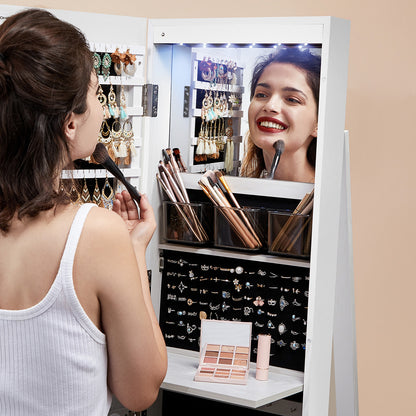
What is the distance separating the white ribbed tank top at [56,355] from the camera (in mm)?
1158

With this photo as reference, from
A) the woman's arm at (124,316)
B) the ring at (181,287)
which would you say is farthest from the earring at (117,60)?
the woman's arm at (124,316)

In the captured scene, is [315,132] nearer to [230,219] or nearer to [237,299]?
[230,219]

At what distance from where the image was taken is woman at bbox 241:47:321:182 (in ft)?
6.72

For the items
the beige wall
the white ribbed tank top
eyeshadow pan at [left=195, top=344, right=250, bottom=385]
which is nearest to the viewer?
the white ribbed tank top

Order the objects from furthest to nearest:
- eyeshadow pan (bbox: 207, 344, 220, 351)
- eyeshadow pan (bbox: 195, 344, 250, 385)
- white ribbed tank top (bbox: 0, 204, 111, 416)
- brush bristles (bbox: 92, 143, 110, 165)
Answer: eyeshadow pan (bbox: 207, 344, 220, 351)
eyeshadow pan (bbox: 195, 344, 250, 385)
brush bristles (bbox: 92, 143, 110, 165)
white ribbed tank top (bbox: 0, 204, 111, 416)

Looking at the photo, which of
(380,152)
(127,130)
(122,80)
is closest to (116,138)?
(127,130)

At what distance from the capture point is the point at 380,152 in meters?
3.24

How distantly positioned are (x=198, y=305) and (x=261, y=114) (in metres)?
0.62

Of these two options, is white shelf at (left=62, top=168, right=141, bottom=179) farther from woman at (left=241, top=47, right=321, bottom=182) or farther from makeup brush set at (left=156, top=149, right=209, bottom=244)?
woman at (left=241, top=47, right=321, bottom=182)

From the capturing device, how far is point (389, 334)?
11.0 ft

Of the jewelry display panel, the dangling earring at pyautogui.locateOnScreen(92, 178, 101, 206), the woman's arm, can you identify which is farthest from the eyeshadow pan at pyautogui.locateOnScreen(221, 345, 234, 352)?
the woman's arm

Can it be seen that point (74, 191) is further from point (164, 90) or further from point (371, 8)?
point (371, 8)

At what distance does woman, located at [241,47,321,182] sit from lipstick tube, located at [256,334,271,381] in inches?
18.3

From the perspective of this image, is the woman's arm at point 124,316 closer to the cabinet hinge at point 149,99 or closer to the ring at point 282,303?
the ring at point 282,303
